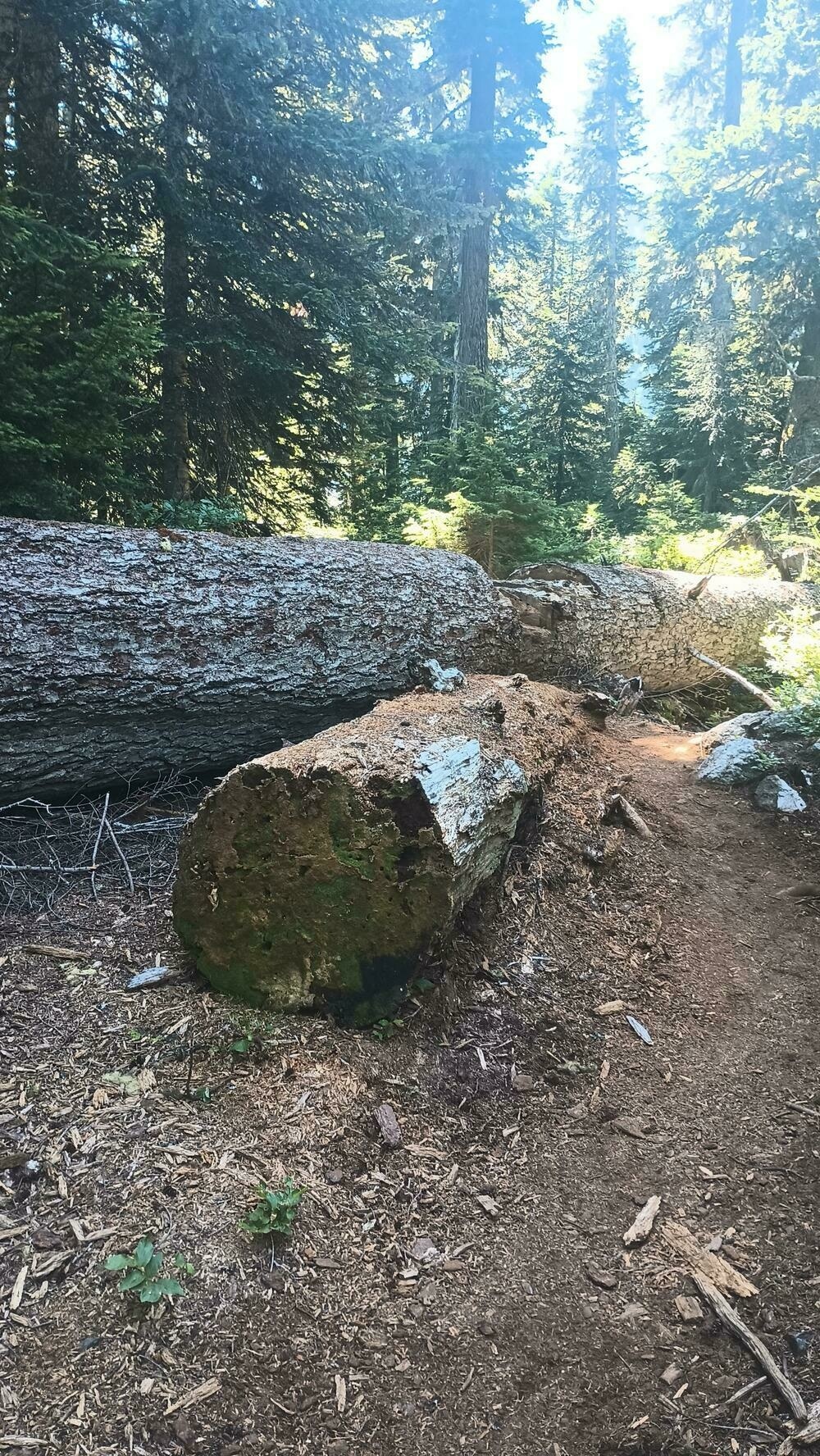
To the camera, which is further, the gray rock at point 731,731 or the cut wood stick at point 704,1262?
the gray rock at point 731,731

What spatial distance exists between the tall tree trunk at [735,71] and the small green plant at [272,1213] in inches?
1086

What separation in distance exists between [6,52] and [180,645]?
21.9 ft

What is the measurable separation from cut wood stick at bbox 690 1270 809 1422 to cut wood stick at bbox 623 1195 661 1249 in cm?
17

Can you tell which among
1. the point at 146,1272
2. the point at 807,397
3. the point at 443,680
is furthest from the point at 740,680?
the point at 807,397

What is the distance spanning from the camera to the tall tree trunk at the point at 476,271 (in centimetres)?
1149

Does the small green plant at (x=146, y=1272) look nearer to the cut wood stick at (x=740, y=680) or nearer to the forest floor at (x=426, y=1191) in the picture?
the forest floor at (x=426, y=1191)

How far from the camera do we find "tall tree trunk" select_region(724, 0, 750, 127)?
20531mm

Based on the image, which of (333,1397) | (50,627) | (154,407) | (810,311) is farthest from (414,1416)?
(810,311)

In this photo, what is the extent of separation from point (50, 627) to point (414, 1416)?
376 centimetres

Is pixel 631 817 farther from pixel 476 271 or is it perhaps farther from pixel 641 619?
pixel 476 271

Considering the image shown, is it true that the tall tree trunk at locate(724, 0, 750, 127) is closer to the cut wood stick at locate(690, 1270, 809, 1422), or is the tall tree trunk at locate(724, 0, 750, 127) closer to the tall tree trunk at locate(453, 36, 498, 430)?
the tall tree trunk at locate(453, 36, 498, 430)

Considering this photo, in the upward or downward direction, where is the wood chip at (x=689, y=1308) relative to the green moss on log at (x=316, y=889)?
downward

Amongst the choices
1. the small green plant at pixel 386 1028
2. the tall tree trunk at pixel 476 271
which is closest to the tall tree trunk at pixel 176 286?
the tall tree trunk at pixel 476 271

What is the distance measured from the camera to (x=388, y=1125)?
97.6 inches
